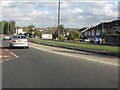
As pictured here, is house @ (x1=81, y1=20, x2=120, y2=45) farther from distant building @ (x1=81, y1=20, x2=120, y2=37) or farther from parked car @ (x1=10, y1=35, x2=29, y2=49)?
parked car @ (x1=10, y1=35, x2=29, y2=49)

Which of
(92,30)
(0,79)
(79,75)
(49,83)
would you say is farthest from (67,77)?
(92,30)

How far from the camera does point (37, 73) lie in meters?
13.8

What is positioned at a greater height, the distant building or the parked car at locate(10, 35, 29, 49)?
the distant building

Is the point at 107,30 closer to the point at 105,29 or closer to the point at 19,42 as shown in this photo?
the point at 105,29

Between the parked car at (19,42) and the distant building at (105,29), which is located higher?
the distant building at (105,29)

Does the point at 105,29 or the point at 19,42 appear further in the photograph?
the point at 105,29

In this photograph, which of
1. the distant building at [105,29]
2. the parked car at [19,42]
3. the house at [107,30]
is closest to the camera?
the parked car at [19,42]

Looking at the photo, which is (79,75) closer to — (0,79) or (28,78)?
(28,78)

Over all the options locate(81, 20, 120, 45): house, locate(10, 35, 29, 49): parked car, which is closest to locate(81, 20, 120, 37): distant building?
locate(81, 20, 120, 45): house

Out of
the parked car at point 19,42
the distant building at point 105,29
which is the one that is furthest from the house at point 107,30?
the parked car at point 19,42

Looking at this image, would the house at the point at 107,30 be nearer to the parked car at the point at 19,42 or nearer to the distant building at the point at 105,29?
the distant building at the point at 105,29

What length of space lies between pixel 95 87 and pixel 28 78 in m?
2.89

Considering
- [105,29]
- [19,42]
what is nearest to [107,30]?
[105,29]

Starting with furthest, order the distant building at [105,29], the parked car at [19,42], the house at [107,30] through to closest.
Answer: the distant building at [105,29] → the house at [107,30] → the parked car at [19,42]
